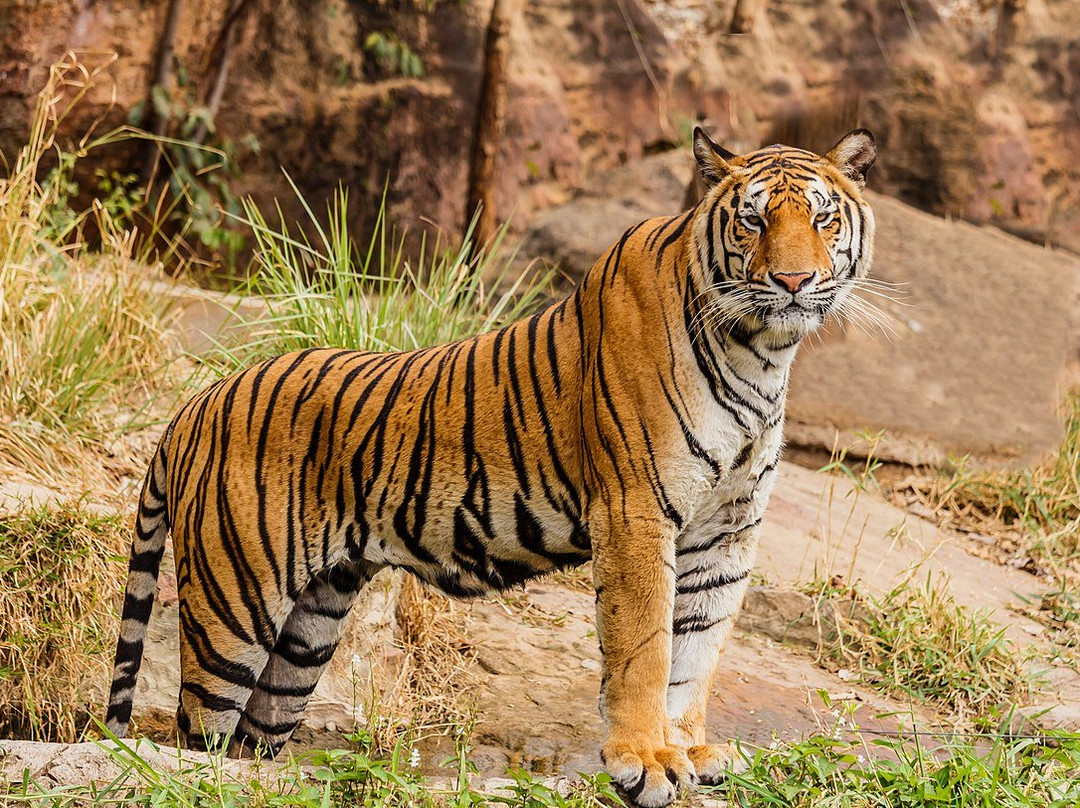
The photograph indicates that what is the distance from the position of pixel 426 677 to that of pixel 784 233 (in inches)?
92.6

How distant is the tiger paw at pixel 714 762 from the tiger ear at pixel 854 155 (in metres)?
1.54

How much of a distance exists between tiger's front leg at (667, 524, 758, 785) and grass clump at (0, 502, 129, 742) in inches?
85.1

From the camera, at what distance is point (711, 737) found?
420cm

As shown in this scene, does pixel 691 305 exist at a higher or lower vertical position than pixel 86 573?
higher

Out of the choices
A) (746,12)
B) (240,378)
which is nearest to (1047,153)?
(746,12)

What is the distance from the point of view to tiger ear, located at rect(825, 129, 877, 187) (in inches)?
130

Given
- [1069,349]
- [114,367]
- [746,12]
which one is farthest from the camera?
[746,12]

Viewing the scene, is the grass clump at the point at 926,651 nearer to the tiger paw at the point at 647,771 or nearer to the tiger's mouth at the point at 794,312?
the tiger paw at the point at 647,771

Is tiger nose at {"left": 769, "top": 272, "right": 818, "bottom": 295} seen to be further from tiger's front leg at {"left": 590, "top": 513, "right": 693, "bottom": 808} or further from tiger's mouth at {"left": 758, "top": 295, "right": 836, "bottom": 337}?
tiger's front leg at {"left": 590, "top": 513, "right": 693, "bottom": 808}

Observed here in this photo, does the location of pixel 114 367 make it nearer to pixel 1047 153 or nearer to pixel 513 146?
pixel 513 146

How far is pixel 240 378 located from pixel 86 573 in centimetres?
127

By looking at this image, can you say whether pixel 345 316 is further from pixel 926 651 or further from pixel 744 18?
pixel 744 18

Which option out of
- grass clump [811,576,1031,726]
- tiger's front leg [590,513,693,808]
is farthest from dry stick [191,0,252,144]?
tiger's front leg [590,513,693,808]

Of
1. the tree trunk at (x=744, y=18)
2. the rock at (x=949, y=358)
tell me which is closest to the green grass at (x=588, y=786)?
the rock at (x=949, y=358)
